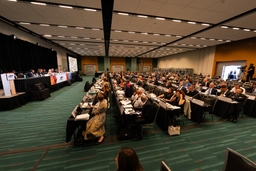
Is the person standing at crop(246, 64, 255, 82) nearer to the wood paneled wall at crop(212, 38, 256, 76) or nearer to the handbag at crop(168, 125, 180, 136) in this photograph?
the wood paneled wall at crop(212, 38, 256, 76)

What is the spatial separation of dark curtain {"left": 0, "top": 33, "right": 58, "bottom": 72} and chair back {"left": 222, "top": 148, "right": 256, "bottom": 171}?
10296mm

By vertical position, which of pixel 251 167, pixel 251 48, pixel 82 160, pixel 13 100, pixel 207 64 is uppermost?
pixel 251 48

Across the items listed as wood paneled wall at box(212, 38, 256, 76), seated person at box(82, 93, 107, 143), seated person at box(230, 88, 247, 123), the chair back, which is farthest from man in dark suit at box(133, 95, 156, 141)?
wood paneled wall at box(212, 38, 256, 76)

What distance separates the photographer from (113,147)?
2855mm

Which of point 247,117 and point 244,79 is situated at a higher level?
point 244,79

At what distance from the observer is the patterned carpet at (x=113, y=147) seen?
235cm

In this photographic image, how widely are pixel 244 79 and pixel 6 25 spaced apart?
1895 cm

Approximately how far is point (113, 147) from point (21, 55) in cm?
996

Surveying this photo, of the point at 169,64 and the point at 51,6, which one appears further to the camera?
the point at 169,64

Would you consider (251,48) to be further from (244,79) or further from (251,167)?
(251,167)

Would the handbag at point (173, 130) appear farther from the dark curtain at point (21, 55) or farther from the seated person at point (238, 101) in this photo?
the dark curtain at point (21, 55)

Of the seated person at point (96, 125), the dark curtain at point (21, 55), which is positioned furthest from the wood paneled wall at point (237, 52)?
the dark curtain at point (21, 55)

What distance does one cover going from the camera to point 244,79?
33.9 feet

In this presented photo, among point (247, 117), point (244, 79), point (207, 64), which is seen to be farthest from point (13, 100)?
point (207, 64)
